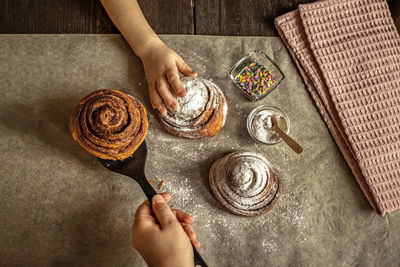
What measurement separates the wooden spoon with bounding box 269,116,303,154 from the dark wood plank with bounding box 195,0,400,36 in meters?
0.32

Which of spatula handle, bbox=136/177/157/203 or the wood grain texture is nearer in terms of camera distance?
spatula handle, bbox=136/177/157/203

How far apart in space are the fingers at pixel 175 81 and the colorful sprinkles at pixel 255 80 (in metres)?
0.22

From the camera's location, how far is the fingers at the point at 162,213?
2.40 feet

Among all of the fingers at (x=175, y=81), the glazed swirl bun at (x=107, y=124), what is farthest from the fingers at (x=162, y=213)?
→ the fingers at (x=175, y=81)

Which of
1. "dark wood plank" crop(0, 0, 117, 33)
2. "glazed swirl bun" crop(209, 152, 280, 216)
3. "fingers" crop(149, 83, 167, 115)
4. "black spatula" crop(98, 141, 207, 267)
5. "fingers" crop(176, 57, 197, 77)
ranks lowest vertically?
"glazed swirl bun" crop(209, 152, 280, 216)

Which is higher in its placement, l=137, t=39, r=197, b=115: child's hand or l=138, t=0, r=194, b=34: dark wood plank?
l=138, t=0, r=194, b=34: dark wood plank

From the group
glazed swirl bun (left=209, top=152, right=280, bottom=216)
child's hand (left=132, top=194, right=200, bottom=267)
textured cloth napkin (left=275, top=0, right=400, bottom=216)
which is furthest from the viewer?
textured cloth napkin (left=275, top=0, right=400, bottom=216)

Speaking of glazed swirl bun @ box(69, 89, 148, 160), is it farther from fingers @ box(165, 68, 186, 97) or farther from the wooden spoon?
the wooden spoon

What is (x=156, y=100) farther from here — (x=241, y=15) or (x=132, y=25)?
(x=241, y=15)

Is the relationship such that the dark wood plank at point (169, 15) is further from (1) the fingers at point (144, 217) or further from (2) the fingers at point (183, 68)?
(1) the fingers at point (144, 217)

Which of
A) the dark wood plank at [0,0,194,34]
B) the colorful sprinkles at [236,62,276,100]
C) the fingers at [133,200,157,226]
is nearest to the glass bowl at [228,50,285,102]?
the colorful sprinkles at [236,62,276,100]

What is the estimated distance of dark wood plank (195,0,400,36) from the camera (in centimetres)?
99

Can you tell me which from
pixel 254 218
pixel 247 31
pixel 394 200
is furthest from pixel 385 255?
pixel 247 31

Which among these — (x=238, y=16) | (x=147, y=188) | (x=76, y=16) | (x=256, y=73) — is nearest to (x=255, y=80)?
(x=256, y=73)
